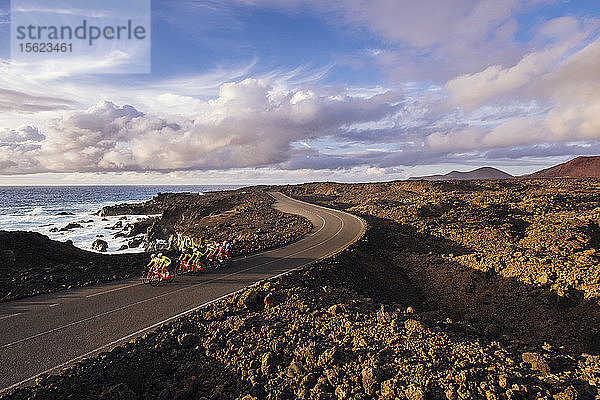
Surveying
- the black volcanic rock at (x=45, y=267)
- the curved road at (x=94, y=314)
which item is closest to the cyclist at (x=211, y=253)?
→ the curved road at (x=94, y=314)

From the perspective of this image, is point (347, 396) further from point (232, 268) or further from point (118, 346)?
point (232, 268)

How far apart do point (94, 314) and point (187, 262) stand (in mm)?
5862

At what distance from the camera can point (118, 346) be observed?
30.9ft

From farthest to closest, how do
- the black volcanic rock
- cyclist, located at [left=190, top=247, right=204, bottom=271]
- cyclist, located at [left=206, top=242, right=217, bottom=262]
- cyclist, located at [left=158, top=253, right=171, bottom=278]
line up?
cyclist, located at [left=206, top=242, right=217, bottom=262]
cyclist, located at [left=190, top=247, right=204, bottom=271]
cyclist, located at [left=158, top=253, right=171, bottom=278]
the black volcanic rock

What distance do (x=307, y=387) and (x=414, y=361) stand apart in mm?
2665

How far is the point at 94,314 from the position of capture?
1191 cm

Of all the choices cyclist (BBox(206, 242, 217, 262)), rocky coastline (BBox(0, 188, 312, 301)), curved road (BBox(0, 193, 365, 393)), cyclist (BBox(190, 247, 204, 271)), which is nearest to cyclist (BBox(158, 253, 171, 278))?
curved road (BBox(0, 193, 365, 393))

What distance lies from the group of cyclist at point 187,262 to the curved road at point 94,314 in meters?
0.49

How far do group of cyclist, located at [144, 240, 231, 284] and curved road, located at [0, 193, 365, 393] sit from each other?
495 millimetres

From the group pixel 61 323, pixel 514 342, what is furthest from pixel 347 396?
pixel 61 323

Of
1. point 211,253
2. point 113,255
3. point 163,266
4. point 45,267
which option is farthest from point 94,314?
point 113,255

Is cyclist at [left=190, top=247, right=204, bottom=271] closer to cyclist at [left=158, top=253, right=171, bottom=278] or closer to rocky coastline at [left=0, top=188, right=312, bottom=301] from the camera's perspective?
cyclist at [left=158, top=253, right=171, bottom=278]

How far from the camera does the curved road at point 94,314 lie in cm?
910

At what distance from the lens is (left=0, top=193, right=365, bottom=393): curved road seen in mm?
9102
